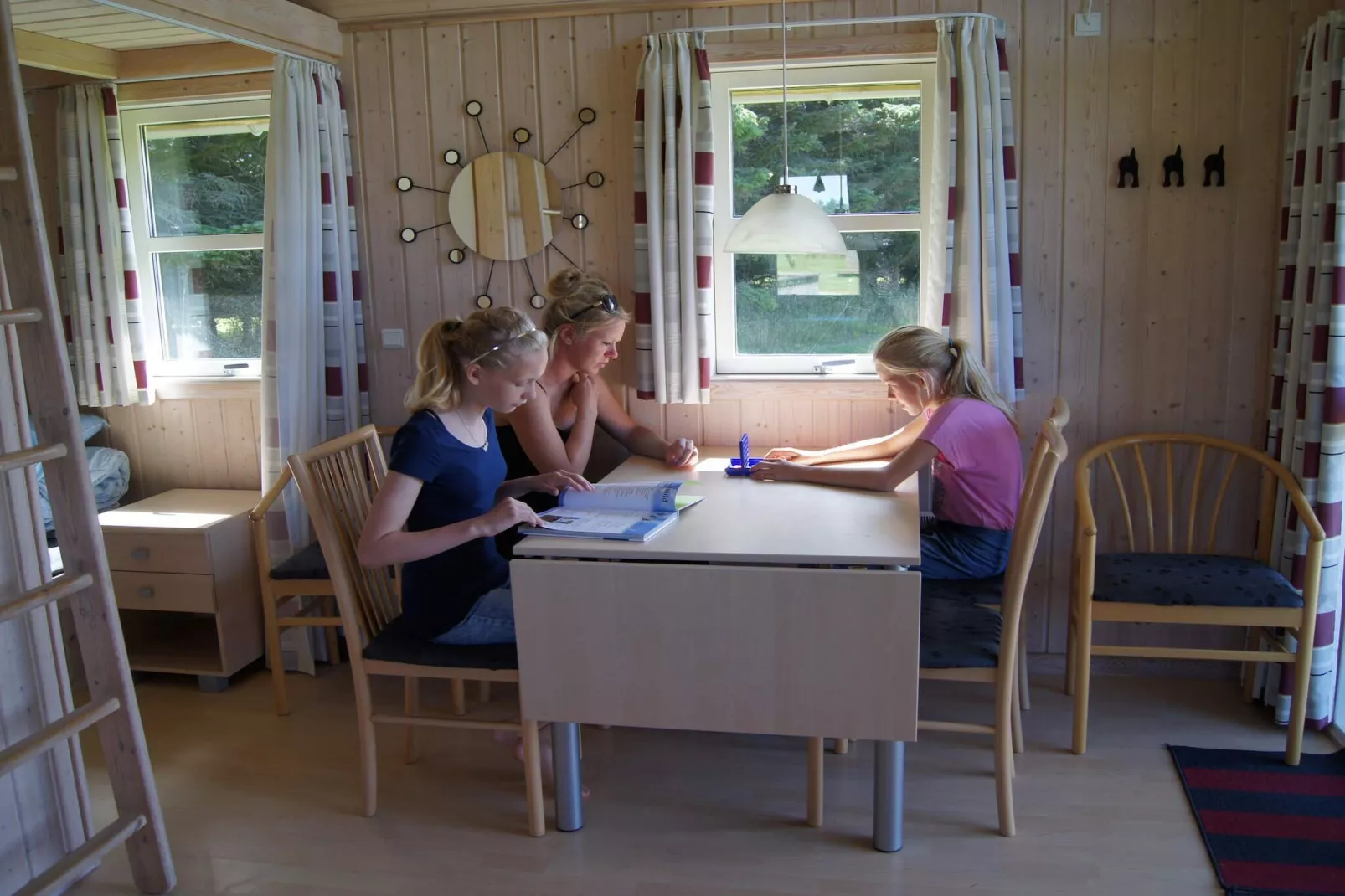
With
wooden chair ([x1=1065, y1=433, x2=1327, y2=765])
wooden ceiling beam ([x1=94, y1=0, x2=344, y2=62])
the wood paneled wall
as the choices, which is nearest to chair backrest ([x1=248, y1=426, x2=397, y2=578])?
the wood paneled wall

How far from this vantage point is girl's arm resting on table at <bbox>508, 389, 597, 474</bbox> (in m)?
2.86

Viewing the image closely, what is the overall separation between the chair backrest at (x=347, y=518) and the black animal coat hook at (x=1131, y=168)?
2221 mm

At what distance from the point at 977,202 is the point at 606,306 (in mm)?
1109

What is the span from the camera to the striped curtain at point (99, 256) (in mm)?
3623

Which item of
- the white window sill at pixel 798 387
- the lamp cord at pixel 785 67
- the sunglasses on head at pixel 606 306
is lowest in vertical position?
the white window sill at pixel 798 387

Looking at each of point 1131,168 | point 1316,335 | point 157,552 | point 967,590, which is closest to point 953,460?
point 967,590

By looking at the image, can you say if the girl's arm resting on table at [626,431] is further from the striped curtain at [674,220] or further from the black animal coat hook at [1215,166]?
the black animal coat hook at [1215,166]

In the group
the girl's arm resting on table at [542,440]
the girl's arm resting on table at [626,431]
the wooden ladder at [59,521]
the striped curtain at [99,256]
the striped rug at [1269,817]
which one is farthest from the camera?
the striped curtain at [99,256]

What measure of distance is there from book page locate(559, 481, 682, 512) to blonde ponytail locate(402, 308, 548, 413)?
0.38 m

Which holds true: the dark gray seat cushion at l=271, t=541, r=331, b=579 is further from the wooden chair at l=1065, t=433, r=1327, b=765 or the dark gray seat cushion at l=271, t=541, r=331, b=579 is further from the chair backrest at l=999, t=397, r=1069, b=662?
the wooden chair at l=1065, t=433, r=1327, b=765

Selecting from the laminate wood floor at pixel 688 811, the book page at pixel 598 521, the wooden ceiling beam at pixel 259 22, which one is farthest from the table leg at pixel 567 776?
the wooden ceiling beam at pixel 259 22

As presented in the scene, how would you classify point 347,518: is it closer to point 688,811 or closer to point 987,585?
point 688,811

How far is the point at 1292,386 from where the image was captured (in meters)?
2.83

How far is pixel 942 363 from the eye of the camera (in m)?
2.77
